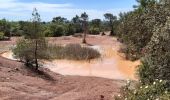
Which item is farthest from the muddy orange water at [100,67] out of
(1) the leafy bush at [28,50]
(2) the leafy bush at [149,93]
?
(2) the leafy bush at [149,93]

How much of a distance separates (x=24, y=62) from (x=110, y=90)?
10.0 metres

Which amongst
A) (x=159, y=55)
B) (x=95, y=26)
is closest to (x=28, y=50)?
(x=159, y=55)

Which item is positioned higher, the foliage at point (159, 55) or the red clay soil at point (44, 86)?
the foliage at point (159, 55)

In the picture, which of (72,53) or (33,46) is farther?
(72,53)

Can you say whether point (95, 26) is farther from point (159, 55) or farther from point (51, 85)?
point (159, 55)

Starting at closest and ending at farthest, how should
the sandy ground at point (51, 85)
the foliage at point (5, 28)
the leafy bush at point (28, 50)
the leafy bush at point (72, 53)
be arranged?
1. the sandy ground at point (51, 85)
2. the leafy bush at point (28, 50)
3. the leafy bush at point (72, 53)
4. the foliage at point (5, 28)

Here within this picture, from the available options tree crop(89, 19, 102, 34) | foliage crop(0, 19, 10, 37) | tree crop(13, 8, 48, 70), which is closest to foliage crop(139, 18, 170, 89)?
tree crop(13, 8, 48, 70)

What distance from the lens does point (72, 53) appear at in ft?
144

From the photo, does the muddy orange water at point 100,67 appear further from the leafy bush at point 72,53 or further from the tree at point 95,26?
the tree at point 95,26

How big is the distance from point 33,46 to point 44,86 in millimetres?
6168

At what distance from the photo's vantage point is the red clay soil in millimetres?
20391

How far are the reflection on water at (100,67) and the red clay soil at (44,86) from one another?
4.58 m

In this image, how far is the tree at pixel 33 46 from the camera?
29.7 m

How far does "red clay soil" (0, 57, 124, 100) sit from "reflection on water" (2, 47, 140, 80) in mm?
4585
